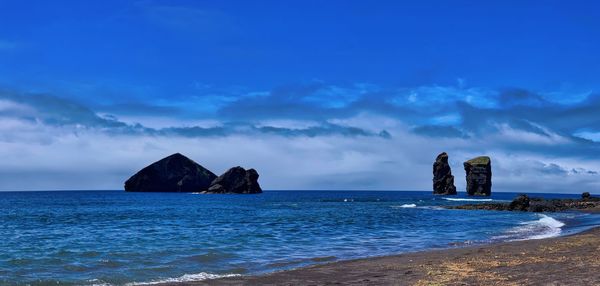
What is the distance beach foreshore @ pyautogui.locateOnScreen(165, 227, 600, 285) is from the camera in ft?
57.4

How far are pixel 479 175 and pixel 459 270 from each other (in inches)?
7207

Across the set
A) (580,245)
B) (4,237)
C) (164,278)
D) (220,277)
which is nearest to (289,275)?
(220,277)

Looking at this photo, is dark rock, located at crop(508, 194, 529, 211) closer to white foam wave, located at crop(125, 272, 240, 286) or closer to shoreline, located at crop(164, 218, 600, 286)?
shoreline, located at crop(164, 218, 600, 286)

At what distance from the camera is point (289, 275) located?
20719 millimetres

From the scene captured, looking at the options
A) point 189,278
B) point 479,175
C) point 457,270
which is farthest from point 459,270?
point 479,175

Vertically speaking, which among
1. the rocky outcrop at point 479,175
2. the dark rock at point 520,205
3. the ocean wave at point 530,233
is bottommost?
the ocean wave at point 530,233

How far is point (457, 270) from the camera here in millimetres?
19969

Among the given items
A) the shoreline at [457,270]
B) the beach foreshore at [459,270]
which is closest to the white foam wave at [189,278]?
the shoreline at [457,270]

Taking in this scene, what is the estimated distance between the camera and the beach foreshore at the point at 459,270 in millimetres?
17484

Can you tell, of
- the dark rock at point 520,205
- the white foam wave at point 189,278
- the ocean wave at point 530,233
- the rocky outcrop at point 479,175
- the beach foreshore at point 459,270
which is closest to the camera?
the beach foreshore at point 459,270

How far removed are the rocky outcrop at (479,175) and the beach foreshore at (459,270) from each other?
173 m

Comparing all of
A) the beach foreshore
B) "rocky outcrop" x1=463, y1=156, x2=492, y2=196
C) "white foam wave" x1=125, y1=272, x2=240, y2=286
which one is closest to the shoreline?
the beach foreshore

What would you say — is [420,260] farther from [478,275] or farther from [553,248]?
[553,248]

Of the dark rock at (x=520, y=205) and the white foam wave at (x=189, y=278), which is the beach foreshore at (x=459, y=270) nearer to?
the white foam wave at (x=189, y=278)
